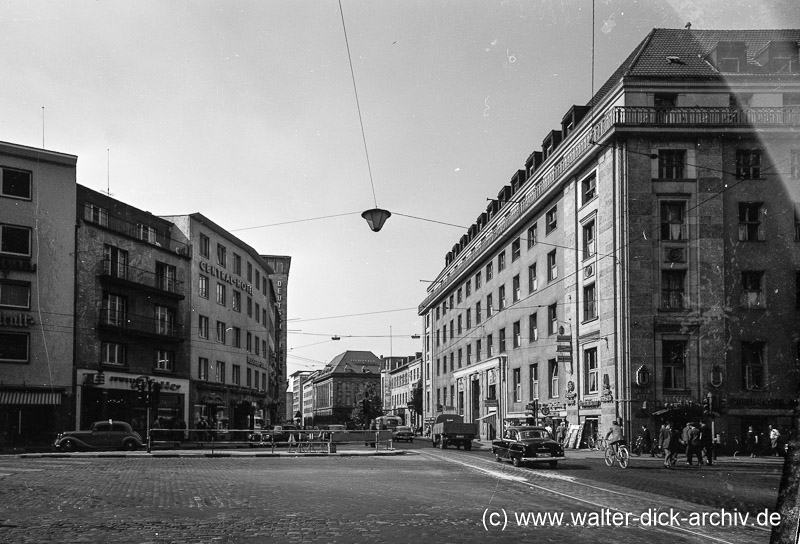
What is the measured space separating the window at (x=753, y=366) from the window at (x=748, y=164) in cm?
753

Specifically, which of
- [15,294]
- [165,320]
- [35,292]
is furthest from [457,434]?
[15,294]

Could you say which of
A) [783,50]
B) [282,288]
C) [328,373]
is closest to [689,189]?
[783,50]

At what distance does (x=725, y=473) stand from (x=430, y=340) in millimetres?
65250

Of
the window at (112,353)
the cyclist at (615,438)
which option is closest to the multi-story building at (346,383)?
the window at (112,353)

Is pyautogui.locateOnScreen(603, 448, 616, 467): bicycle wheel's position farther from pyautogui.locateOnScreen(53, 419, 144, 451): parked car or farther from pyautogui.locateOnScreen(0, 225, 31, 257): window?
pyautogui.locateOnScreen(0, 225, 31, 257): window

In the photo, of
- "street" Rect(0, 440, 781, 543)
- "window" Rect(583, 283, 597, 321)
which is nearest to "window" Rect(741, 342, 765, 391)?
"window" Rect(583, 283, 597, 321)

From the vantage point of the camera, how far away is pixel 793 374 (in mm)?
34938

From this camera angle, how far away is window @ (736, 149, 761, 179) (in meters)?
35.8

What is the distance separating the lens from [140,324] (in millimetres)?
45375

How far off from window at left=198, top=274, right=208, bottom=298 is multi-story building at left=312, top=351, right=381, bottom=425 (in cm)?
10788

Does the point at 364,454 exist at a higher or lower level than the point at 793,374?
lower

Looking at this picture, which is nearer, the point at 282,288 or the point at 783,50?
the point at 783,50

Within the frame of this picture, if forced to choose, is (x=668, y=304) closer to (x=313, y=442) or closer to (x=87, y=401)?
(x=313, y=442)

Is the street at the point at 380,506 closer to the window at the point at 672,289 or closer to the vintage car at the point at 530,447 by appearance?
the vintage car at the point at 530,447
